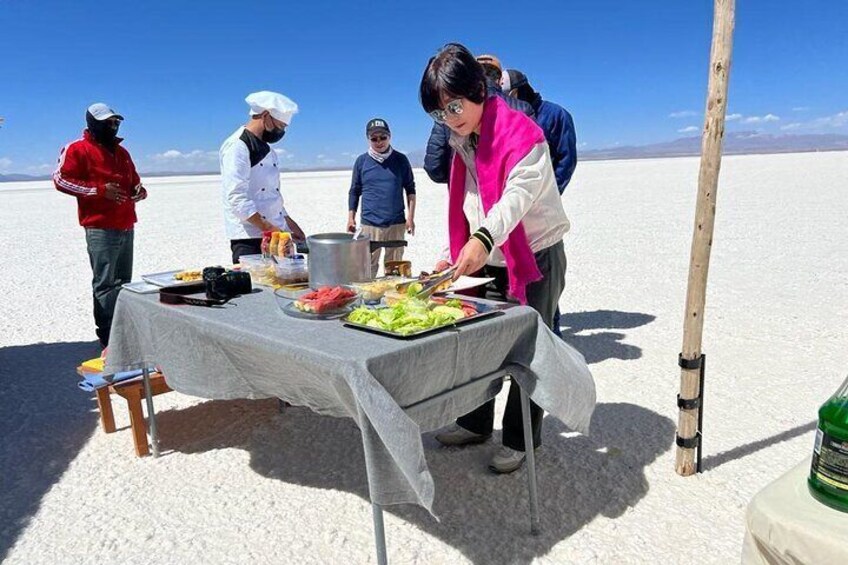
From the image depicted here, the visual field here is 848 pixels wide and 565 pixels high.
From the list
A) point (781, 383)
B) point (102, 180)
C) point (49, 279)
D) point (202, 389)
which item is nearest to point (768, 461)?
point (781, 383)

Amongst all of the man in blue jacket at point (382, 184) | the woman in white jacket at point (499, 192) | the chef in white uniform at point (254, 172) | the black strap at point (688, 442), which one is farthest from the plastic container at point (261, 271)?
the man in blue jacket at point (382, 184)

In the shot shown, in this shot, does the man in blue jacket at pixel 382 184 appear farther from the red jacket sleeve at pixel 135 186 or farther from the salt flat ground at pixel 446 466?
the red jacket sleeve at pixel 135 186

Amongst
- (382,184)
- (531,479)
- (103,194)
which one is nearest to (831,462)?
(531,479)

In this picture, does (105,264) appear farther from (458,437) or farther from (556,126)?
(556,126)

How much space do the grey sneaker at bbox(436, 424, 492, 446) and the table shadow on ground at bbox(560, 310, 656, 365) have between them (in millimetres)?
1678

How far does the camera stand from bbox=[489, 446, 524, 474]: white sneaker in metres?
2.93

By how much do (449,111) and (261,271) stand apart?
1.25 m

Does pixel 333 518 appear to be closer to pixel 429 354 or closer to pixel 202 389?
pixel 202 389

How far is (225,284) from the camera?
8.46ft

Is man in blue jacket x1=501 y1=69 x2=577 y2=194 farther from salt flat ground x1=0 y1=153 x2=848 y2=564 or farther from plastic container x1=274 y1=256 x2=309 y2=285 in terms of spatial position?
plastic container x1=274 y1=256 x2=309 y2=285

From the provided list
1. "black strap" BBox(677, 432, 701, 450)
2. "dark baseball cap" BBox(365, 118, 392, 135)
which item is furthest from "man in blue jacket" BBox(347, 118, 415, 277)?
"black strap" BBox(677, 432, 701, 450)

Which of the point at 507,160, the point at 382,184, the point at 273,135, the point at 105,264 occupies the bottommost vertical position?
the point at 105,264

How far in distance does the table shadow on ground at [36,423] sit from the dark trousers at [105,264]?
0.39m

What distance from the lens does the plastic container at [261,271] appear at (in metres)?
2.94
